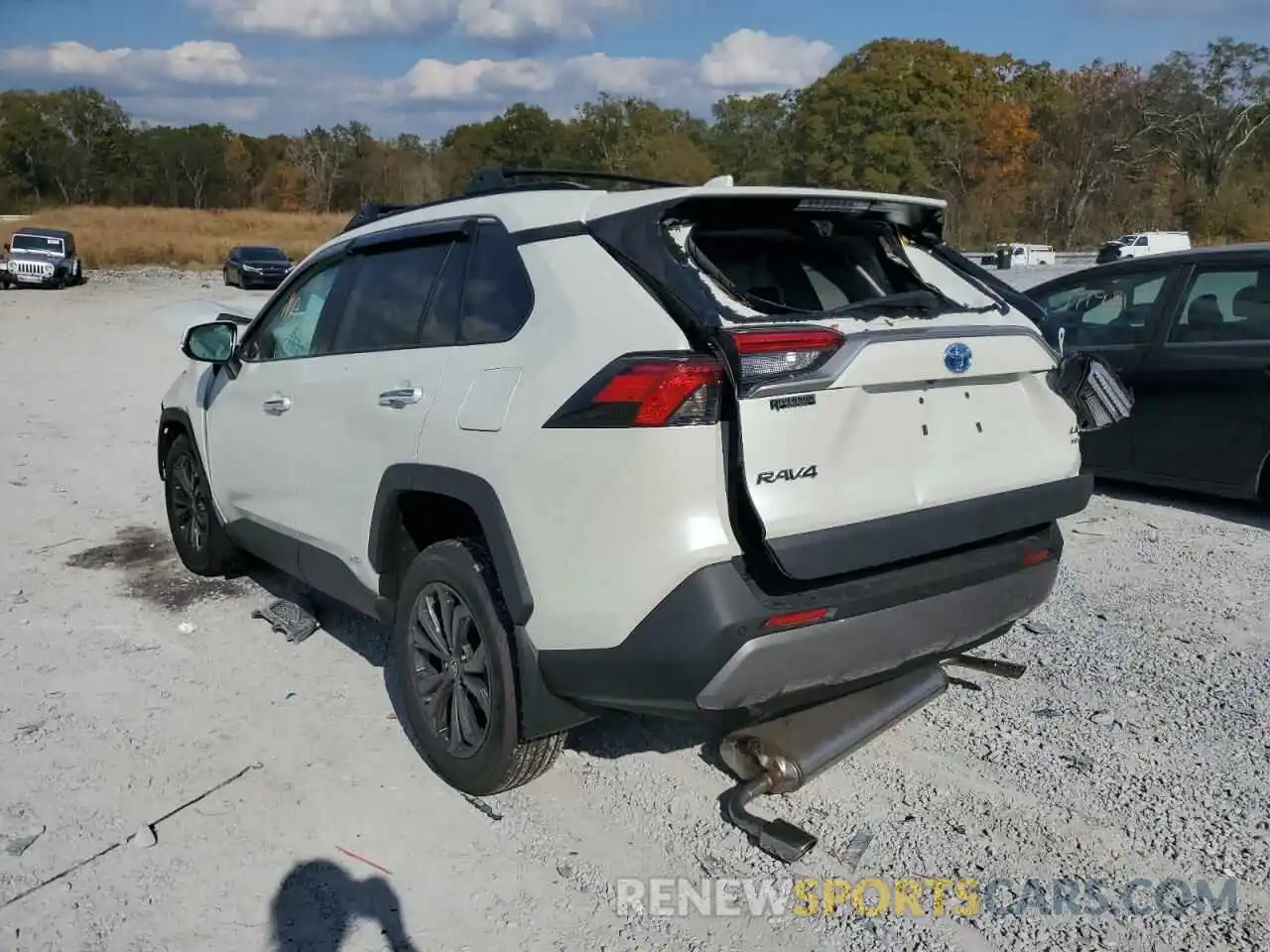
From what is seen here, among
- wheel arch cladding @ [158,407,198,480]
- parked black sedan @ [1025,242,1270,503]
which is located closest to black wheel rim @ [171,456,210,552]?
wheel arch cladding @ [158,407,198,480]

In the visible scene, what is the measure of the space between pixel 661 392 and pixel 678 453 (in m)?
0.16

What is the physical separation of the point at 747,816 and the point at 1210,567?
12.2 ft

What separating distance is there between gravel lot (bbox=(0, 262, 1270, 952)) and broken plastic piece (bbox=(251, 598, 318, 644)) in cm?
5

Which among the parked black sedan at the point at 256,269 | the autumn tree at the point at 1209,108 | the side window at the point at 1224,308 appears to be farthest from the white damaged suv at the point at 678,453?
the autumn tree at the point at 1209,108

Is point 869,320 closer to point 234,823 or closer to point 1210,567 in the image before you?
point 234,823

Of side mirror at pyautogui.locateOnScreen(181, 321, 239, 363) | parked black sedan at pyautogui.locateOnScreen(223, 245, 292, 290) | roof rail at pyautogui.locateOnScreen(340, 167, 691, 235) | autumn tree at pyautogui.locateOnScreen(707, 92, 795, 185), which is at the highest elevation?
autumn tree at pyautogui.locateOnScreen(707, 92, 795, 185)

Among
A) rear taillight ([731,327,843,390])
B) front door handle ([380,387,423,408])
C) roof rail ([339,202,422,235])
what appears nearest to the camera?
rear taillight ([731,327,843,390])

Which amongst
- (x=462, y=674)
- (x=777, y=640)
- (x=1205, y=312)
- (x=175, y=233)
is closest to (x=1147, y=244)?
(x=1205, y=312)

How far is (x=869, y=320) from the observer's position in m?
2.99

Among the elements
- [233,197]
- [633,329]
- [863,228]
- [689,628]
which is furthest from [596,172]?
[233,197]

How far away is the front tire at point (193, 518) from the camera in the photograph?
549 cm

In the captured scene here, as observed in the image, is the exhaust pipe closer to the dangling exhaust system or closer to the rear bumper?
the dangling exhaust system

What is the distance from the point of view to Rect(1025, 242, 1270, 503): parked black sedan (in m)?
6.34

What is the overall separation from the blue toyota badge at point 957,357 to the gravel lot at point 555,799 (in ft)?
4.58
